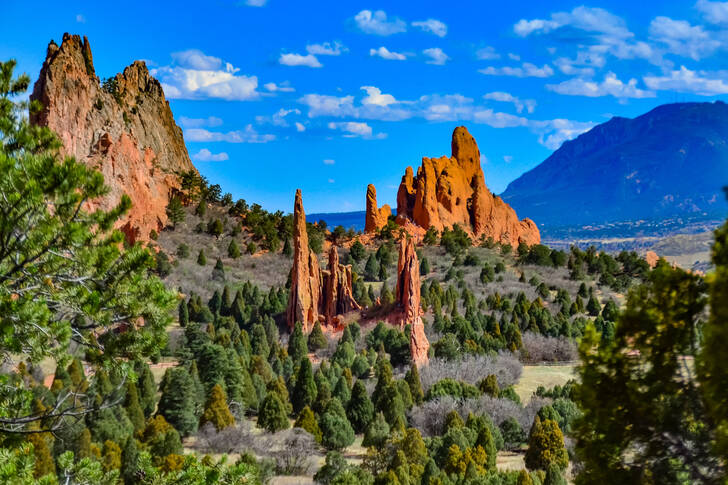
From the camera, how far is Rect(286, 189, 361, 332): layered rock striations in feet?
169

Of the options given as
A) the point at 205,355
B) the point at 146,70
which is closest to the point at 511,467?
the point at 205,355

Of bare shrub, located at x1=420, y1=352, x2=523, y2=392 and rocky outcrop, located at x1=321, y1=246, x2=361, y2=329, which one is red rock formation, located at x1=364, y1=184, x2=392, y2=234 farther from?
bare shrub, located at x1=420, y1=352, x2=523, y2=392

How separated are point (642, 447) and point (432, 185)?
85022mm

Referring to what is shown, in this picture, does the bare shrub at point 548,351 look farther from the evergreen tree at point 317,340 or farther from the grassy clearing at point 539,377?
the evergreen tree at point 317,340

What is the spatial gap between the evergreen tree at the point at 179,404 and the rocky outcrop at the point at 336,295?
21.0 meters

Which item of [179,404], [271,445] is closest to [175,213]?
[179,404]

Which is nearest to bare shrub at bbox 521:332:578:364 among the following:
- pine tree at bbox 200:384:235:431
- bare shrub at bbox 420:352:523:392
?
bare shrub at bbox 420:352:523:392

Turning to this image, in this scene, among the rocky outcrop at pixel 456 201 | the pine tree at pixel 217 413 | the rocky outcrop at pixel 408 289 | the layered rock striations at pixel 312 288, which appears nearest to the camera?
the pine tree at pixel 217 413

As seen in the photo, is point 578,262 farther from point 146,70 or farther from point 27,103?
point 27,103

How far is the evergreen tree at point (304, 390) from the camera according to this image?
120 ft

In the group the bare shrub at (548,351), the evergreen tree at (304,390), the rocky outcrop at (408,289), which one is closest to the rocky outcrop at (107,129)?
the rocky outcrop at (408,289)

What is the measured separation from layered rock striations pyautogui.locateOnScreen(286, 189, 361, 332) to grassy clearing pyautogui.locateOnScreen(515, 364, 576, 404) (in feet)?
46.9

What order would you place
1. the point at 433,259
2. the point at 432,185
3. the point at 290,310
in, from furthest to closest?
the point at 432,185 → the point at 433,259 → the point at 290,310

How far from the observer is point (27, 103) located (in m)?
10.5
